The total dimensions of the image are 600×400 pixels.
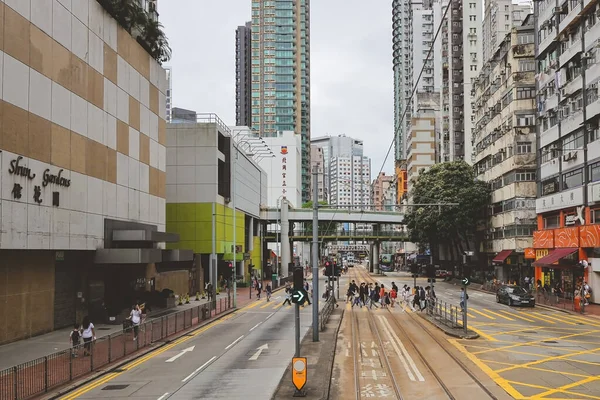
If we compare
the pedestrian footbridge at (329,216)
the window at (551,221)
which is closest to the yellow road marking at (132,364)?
the window at (551,221)

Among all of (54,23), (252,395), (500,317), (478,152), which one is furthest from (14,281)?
(478,152)

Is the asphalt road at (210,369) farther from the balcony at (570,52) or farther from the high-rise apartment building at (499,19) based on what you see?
the high-rise apartment building at (499,19)

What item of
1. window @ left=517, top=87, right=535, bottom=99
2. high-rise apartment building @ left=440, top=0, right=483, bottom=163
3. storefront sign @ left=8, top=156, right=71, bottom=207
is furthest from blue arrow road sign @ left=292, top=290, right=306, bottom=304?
high-rise apartment building @ left=440, top=0, right=483, bottom=163

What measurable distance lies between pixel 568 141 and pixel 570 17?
1034 centimetres

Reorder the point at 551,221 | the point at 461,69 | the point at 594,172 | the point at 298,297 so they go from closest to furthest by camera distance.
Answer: the point at 298,297, the point at 594,172, the point at 551,221, the point at 461,69

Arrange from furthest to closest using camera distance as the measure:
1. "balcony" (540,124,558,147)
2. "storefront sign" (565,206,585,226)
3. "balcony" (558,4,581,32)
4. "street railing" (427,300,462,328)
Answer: "balcony" (540,124,558,147), "balcony" (558,4,581,32), "storefront sign" (565,206,585,226), "street railing" (427,300,462,328)

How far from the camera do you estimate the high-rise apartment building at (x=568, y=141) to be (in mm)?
47812

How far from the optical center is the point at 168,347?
2766 cm

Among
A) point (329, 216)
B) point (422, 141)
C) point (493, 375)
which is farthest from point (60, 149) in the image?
point (422, 141)

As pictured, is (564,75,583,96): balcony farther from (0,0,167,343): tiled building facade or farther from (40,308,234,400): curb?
(40,308,234,400): curb

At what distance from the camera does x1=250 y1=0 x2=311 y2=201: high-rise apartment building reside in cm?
18875

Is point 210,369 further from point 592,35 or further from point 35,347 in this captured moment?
point 592,35

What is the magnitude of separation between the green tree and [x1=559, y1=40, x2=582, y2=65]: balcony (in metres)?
26.3

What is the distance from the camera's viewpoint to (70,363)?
65.3ft
